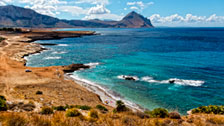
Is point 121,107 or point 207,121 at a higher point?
point 207,121

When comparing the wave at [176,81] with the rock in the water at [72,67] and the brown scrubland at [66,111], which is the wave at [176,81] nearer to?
the brown scrubland at [66,111]

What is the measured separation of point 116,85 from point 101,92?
A: 199 inches

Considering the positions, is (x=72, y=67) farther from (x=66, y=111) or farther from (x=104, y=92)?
(x=66, y=111)

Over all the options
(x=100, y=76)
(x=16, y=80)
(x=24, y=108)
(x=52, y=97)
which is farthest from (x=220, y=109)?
(x=16, y=80)

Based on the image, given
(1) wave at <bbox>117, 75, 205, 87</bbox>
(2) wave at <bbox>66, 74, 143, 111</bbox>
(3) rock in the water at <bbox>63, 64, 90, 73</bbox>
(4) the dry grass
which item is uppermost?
(4) the dry grass

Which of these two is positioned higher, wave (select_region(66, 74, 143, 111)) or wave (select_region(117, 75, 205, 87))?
wave (select_region(117, 75, 205, 87))

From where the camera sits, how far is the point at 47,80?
37.0m

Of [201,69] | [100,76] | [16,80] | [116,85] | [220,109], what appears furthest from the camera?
[201,69]

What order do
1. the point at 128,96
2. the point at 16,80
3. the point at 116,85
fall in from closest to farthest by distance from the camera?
the point at 128,96, the point at 16,80, the point at 116,85

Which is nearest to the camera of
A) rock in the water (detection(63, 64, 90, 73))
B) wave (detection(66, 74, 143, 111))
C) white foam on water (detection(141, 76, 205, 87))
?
wave (detection(66, 74, 143, 111))

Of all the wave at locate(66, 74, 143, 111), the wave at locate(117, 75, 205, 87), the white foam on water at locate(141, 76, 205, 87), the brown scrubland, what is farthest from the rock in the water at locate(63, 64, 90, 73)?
the white foam on water at locate(141, 76, 205, 87)

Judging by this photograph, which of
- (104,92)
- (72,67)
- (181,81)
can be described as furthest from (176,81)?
(72,67)

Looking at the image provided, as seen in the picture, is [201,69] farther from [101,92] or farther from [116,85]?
[101,92]

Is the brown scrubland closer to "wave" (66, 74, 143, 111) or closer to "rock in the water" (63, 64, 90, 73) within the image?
"wave" (66, 74, 143, 111)
